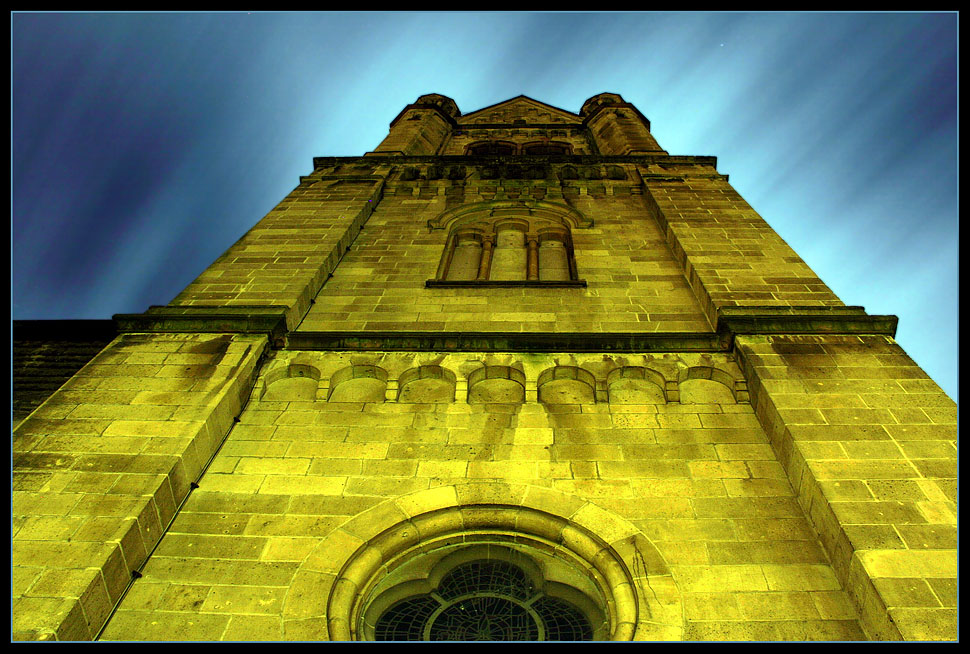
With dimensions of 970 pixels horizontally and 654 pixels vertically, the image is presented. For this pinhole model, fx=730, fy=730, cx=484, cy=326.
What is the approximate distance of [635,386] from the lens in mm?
8398

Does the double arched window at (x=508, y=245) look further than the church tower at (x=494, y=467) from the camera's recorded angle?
Yes

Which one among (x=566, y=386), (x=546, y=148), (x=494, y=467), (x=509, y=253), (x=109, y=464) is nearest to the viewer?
(x=109, y=464)

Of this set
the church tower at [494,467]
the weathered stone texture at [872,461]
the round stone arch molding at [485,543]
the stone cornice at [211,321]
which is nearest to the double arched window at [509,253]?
the church tower at [494,467]

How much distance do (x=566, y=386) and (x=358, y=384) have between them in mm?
2435

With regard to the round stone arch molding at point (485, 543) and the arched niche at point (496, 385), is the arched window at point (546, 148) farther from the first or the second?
the round stone arch molding at point (485, 543)

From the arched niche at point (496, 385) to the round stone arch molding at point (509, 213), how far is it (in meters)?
6.20

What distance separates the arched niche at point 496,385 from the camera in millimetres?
8219

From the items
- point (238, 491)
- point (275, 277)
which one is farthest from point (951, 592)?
point (275, 277)

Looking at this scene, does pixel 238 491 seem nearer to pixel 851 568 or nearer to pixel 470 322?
pixel 470 322

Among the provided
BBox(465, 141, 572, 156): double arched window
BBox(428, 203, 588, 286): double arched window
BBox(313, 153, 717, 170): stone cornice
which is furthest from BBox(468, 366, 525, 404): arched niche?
BBox(465, 141, 572, 156): double arched window

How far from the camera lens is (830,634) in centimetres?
534

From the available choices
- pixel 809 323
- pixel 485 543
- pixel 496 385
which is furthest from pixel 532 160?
pixel 485 543

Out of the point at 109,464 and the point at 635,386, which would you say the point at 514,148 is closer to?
the point at 635,386

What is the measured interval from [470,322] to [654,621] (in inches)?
216
